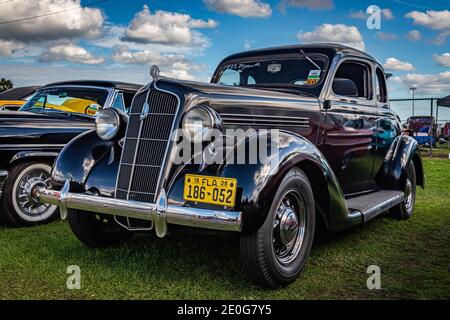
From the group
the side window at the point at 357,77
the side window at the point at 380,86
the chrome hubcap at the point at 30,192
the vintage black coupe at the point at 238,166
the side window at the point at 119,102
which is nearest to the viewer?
the vintage black coupe at the point at 238,166

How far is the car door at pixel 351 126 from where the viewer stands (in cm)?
452

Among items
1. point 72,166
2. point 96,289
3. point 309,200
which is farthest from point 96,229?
Result: point 309,200

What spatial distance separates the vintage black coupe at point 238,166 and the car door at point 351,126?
2 centimetres

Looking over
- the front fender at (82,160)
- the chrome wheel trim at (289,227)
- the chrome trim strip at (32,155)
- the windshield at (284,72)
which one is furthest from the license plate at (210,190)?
the chrome trim strip at (32,155)

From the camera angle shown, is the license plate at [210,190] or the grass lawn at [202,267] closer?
the license plate at [210,190]

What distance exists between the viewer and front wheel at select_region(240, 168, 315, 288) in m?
3.11

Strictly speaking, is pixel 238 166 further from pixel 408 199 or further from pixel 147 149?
pixel 408 199

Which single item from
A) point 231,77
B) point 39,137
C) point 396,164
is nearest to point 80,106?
point 39,137

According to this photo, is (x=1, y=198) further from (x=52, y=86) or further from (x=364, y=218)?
(x=364, y=218)

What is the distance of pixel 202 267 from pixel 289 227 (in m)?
0.81

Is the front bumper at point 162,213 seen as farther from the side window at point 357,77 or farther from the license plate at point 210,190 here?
the side window at point 357,77

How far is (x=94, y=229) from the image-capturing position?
412 centimetres
